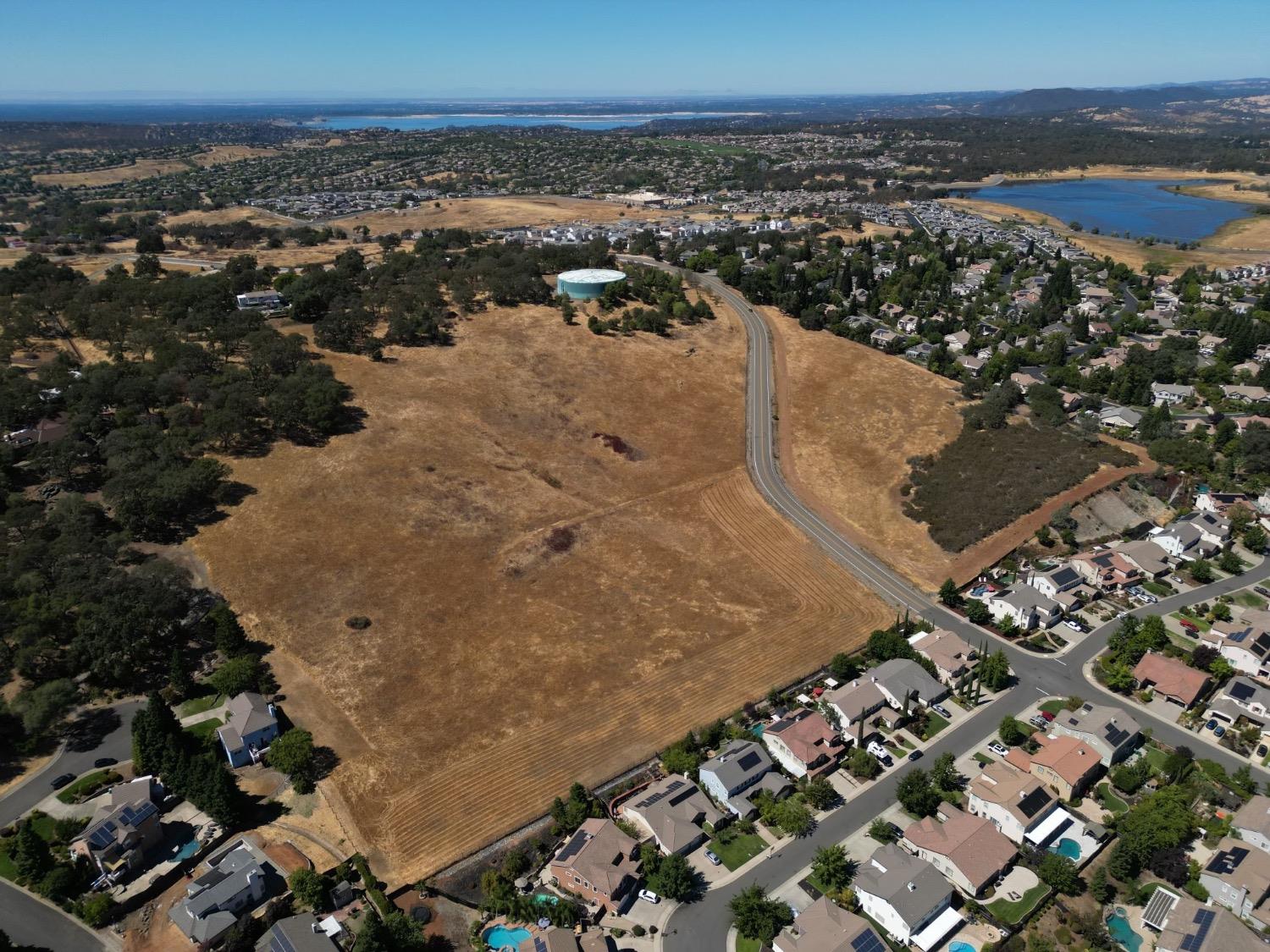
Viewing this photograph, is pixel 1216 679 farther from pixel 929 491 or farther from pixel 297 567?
pixel 297 567

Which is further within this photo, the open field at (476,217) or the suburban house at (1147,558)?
the open field at (476,217)

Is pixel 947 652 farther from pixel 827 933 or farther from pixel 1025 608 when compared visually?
pixel 827 933

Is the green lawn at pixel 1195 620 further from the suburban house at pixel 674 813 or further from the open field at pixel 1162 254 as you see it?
the open field at pixel 1162 254

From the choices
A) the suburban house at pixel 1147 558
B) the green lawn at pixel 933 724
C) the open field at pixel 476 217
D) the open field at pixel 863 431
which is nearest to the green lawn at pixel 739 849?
the green lawn at pixel 933 724

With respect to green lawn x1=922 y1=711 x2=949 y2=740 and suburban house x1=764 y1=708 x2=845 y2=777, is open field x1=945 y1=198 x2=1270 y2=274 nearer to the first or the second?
green lawn x1=922 y1=711 x2=949 y2=740

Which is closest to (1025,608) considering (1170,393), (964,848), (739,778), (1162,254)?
(964,848)

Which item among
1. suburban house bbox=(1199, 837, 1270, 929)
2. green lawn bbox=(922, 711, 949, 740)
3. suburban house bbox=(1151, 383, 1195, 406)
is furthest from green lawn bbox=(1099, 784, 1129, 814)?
suburban house bbox=(1151, 383, 1195, 406)

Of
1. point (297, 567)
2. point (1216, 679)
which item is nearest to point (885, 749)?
point (1216, 679)
